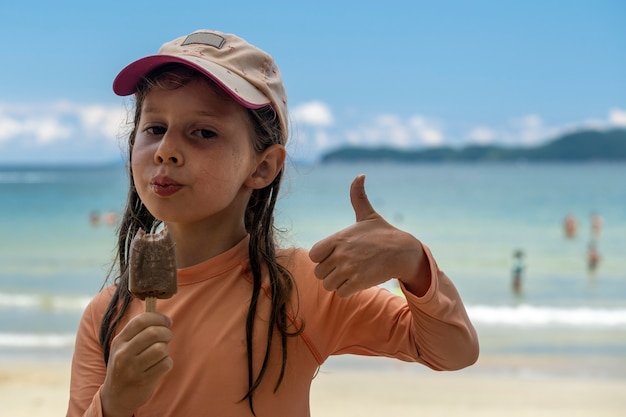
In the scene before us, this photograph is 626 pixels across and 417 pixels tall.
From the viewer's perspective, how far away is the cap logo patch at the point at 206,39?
2.05m

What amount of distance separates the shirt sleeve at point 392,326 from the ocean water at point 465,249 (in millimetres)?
367

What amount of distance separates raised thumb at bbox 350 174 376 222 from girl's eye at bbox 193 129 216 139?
0.35 metres

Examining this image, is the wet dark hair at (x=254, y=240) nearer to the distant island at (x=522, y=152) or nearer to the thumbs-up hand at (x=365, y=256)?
the thumbs-up hand at (x=365, y=256)

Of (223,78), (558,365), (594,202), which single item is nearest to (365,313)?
(223,78)

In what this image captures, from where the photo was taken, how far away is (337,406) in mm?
6602

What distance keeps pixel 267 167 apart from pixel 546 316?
28.9ft

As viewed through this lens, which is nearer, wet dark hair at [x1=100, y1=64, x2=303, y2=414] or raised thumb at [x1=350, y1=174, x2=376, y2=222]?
raised thumb at [x1=350, y1=174, x2=376, y2=222]

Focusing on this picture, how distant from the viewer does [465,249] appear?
1606 cm

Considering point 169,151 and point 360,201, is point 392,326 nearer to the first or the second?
point 360,201

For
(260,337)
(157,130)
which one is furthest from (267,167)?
(260,337)

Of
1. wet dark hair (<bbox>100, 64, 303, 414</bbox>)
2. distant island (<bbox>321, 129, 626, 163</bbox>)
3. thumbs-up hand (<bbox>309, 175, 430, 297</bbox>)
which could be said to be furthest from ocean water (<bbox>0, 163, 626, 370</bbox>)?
distant island (<bbox>321, 129, 626, 163</bbox>)

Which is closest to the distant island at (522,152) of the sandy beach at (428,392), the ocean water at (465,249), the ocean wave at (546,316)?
the ocean water at (465,249)

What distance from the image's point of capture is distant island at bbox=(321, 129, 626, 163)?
43.8 metres

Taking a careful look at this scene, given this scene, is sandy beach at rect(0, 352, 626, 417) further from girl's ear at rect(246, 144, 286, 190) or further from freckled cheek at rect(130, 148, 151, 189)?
freckled cheek at rect(130, 148, 151, 189)
